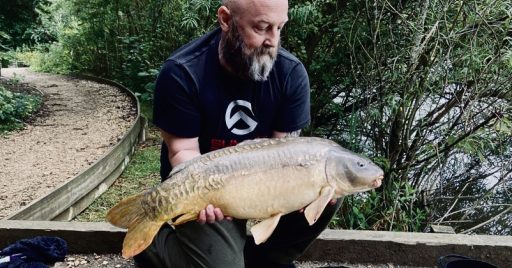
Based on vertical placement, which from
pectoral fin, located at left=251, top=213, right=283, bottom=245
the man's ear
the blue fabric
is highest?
the man's ear

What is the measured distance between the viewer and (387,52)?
4082mm

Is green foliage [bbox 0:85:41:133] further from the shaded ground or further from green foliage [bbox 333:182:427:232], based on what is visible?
green foliage [bbox 333:182:427:232]

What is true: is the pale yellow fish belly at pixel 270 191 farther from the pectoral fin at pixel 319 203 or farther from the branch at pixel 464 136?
the branch at pixel 464 136

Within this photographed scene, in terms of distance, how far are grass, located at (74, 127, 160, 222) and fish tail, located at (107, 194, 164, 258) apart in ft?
7.85

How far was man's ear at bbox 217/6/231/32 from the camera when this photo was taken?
2078 mm

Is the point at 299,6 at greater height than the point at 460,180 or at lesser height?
greater

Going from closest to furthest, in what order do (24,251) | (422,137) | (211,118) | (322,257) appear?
1. (211,118)
2. (24,251)
3. (322,257)
4. (422,137)

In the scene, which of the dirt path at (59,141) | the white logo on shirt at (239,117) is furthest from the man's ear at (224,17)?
the dirt path at (59,141)

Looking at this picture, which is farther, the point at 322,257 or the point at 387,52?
the point at 387,52

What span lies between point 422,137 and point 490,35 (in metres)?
0.93

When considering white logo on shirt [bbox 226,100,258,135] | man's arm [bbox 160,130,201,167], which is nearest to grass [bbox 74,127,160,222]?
man's arm [bbox 160,130,201,167]

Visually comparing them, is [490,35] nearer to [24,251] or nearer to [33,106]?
[24,251]

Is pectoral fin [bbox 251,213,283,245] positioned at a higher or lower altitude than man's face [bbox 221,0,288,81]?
lower

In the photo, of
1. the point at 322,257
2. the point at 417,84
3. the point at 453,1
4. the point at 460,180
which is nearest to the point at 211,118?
the point at 322,257
